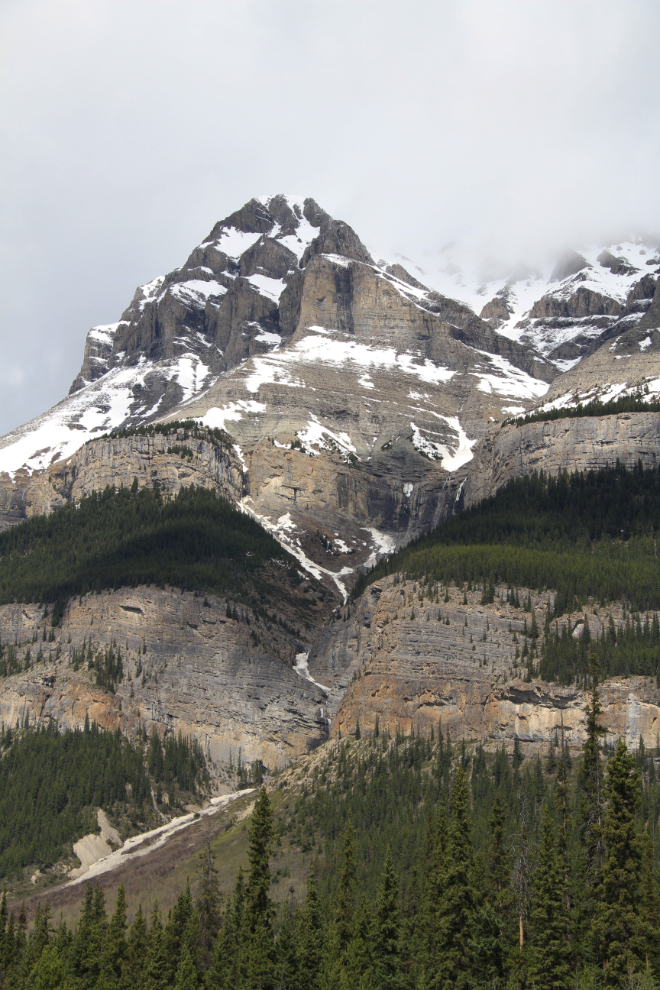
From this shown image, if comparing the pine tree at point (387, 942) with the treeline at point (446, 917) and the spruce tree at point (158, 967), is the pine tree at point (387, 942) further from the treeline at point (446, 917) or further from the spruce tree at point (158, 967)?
the spruce tree at point (158, 967)

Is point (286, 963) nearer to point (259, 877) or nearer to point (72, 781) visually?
point (259, 877)

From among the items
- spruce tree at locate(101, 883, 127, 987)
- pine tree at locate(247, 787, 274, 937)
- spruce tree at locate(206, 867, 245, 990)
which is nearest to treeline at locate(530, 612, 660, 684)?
spruce tree at locate(206, 867, 245, 990)

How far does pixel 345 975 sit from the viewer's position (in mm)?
86562

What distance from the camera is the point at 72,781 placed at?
6501 inches

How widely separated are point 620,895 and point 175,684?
127 metres

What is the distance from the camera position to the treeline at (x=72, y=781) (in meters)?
155

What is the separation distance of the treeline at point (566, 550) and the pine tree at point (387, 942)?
75944 mm

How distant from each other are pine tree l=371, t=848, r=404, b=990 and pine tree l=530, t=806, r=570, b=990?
1219 cm

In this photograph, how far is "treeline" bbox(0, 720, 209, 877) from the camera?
509 ft

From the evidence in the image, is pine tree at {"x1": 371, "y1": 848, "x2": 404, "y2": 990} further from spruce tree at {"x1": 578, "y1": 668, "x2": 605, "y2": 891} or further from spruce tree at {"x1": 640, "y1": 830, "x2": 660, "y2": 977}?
spruce tree at {"x1": 640, "y1": 830, "x2": 660, "y2": 977}

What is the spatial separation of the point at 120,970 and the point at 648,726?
2660 inches

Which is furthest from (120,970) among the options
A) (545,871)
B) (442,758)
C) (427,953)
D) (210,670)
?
(210,670)

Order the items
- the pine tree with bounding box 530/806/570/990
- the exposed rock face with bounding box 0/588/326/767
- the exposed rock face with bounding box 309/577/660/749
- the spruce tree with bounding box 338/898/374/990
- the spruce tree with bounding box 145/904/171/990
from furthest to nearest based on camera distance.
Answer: the exposed rock face with bounding box 0/588/326/767
the exposed rock face with bounding box 309/577/660/749
the spruce tree with bounding box 145/904/171/990
the spruce tree with bounding box 338/898/374/990
the pine tree with bounding box 530/806/570/990

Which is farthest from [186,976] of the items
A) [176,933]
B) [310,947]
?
[310,947]
